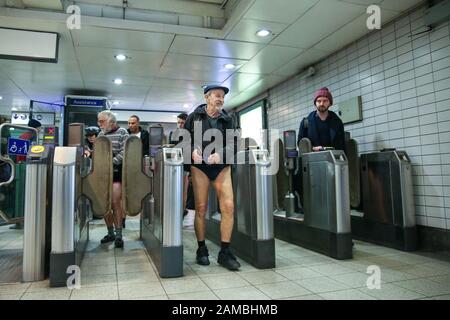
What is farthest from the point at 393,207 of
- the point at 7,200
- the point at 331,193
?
the point at 7,200

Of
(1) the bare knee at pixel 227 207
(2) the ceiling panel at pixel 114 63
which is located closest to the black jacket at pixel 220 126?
(1) the bare knee at pixel 227 207

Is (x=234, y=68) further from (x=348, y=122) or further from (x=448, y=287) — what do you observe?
(x=448, y=287)

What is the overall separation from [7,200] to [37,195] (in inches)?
90.8

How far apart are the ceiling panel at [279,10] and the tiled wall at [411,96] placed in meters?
1.17

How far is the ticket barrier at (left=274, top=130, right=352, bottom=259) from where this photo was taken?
10.2 feet

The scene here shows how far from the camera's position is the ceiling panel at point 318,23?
142 inches

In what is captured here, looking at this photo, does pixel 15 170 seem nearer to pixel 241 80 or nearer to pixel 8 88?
pixel 241 80

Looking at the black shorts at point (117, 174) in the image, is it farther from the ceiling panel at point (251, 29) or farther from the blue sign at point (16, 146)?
the ceiling panel at point (251, 29)

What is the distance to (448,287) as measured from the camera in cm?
224

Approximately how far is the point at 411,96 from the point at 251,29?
2016mm

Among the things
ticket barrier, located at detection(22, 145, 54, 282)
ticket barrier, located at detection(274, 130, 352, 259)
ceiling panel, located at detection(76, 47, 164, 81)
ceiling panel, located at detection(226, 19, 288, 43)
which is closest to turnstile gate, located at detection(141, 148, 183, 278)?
ticket barrier, located at detection(22, 145, 54, 282)

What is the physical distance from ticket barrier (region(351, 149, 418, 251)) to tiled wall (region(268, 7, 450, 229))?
18 cm

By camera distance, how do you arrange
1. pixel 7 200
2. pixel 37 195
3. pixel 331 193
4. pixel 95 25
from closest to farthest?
1. pixel 37 195
2. pixel 331 193
3. pixel 95 25
4. pixel 7 200

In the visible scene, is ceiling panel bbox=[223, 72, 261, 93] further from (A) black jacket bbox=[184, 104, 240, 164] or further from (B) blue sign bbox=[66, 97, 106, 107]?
(A) black jacket bbox=[184, 104, 240, 164]
